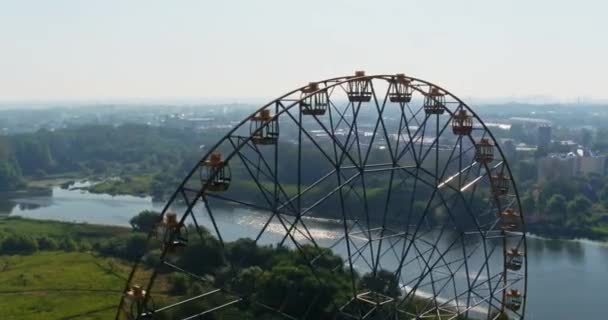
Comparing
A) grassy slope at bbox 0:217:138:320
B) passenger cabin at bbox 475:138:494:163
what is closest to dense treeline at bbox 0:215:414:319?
grassy slope at bbox 0:217:138:320

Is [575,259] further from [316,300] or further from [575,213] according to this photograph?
[316,300]

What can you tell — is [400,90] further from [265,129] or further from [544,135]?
[544,135]

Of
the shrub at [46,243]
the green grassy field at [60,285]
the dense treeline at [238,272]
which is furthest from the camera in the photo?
the shrub at [46,243]

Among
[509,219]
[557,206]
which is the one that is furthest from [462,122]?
[557,206]

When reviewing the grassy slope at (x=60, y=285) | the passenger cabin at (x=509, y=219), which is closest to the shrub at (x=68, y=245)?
the grassy slope at (x=60, y=285)

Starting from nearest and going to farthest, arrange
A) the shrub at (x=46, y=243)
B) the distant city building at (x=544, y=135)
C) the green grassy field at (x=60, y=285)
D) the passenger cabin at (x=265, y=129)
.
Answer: the passenger cabin at (x=265, y=129)
the green grassy field at (x=60, y=285)
the shrub at (x=46, y=243)
the distant city building at (x=544, y=135)

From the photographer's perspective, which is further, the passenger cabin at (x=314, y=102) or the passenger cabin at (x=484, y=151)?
the passenger cabin at (x=484, y=151)

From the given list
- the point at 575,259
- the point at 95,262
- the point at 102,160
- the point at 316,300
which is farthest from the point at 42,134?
the point at 316,300

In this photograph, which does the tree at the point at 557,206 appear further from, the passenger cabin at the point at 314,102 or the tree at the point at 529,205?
the passenger cabin at the point at 314,102
